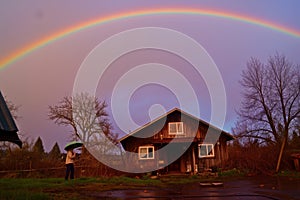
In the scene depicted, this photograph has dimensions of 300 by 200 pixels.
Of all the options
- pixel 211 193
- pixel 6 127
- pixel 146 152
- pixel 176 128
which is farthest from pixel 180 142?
pixel 6 127

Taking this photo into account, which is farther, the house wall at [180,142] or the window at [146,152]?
the window at [146,152]

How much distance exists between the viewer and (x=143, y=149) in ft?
80.8

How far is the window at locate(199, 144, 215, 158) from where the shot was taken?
24875mm

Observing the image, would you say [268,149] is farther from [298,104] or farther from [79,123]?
[79,123]

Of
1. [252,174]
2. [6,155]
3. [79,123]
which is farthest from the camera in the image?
[79,123]

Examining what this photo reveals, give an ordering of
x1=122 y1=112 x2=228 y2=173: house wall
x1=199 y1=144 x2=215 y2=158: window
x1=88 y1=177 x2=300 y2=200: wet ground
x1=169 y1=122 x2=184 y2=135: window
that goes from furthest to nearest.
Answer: x1=169 y1=122 x2=184 y2=135: window → x1=199 y1=144 x2=215 y2=158: window → x1=122 y1=112 x2=228 y2=173: house wall → x1=88 y1=177 x2=300 y2=200: wet ground

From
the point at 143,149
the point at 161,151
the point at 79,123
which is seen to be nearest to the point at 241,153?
the point at 161,151

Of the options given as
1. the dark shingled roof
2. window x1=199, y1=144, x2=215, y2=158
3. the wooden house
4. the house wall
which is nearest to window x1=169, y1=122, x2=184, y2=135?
the wooden house

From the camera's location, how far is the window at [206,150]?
2488 centimetres

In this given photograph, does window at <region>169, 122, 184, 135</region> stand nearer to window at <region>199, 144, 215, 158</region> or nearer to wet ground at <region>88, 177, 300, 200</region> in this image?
window at <region>199, 144, 215, 158</region>

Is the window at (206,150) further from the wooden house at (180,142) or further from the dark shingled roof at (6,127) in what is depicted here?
the dark shingled roof at (6,127)

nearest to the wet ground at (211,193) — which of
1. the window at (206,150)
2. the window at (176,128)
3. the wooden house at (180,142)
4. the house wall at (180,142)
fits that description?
the house wall at (180,142)

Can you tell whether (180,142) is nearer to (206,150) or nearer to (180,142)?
(180,142)

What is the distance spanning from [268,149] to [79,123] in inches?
872
